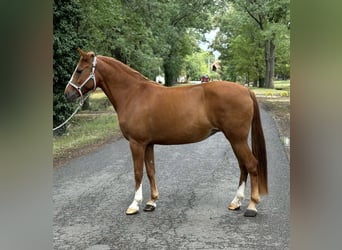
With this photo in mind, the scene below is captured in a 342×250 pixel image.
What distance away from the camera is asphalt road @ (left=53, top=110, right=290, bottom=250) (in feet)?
8.60

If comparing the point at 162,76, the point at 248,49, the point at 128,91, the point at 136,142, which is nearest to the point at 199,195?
the point at 136,142

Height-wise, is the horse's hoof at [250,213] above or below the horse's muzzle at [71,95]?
below

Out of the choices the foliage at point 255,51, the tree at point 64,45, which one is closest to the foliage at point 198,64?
the tree at point 64,45

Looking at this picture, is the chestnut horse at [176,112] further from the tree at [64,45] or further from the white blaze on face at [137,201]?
the tree at [64,45]

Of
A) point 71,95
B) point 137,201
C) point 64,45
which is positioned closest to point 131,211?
point 137,201

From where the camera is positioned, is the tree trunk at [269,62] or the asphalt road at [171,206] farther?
the tree trunk at [269,62]

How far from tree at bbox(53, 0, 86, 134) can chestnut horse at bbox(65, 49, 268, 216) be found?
1952 mm

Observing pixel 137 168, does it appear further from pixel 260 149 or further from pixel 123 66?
pixel 260 149

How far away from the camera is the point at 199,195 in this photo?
12.4ft

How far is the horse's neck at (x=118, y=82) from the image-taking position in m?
3.36

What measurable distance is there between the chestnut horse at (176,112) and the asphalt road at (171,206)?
23 centimetres

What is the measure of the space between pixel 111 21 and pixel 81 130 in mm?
2070

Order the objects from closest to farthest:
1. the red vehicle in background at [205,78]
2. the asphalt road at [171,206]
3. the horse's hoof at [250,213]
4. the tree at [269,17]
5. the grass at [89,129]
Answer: the asphalt road at [171,206]
the horse's hoof at [250,213]
the red vehicle in background at [205,78]
the grass at [89,129]
the tree at [269,17]
